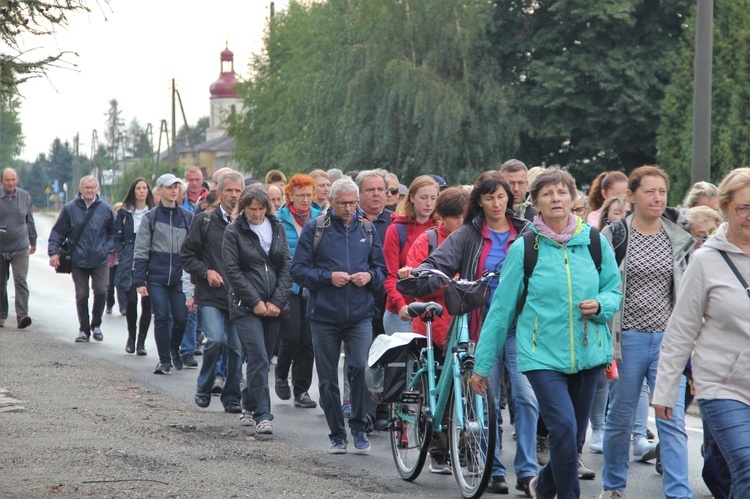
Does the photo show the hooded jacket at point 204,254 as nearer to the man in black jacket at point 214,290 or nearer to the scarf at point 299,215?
the man in black jacket at point 214,290

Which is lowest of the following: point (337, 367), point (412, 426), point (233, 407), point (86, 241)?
point (233, 407)

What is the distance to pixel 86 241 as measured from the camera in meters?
15.6

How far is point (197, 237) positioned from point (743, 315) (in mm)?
6670

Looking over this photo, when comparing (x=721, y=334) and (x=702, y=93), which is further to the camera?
(x=702, y=93)

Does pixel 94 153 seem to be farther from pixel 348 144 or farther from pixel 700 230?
pixel 700 230

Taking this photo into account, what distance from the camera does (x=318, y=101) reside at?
41.5m

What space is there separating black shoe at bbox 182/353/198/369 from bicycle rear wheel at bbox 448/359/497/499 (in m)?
6.72

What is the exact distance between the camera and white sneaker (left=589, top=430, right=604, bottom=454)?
884 cm

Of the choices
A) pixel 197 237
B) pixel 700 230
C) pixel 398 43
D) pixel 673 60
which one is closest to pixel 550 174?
pixel 700 230

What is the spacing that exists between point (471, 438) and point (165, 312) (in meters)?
6.58

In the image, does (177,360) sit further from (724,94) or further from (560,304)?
(724,94)

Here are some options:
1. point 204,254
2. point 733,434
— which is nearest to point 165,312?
point 204,254

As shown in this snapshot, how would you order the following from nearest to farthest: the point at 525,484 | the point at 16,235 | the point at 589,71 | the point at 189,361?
the point at 525,484 → the point at 189,361 → the point at 16,235 → the point at 589,71

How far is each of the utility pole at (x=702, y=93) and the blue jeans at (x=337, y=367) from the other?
6643 mm
